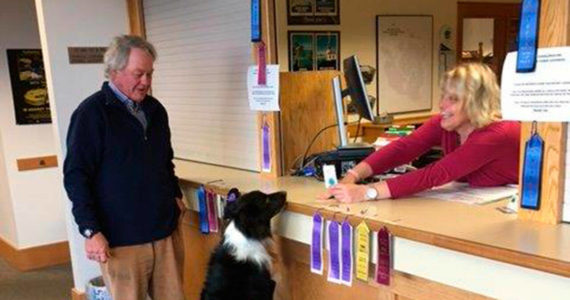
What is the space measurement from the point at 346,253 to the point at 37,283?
9.21ft

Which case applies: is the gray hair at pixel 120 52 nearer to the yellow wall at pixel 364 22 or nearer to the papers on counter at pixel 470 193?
the papers on counter at pixel 470 193

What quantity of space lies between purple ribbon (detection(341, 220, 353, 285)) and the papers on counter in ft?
1.15

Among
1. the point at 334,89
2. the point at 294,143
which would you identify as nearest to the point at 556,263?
the point at 334,89

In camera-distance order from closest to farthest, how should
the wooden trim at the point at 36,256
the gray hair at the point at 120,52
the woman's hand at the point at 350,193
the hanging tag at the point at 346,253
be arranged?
the hanging tag at the point at 346,253 → the woman's hand at the point at 350,193 → the gray hair at the point at 120,52 → the wooden trim at the point at 36,256

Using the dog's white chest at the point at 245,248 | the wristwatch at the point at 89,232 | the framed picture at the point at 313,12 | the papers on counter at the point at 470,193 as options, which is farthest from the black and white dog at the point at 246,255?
the framed picture at the point at 313,12

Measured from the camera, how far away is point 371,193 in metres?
1.88

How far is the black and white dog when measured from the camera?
1878 millimetres

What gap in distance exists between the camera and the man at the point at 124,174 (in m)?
1.94

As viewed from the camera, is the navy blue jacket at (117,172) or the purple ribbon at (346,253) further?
the navy blue jacket at (117,172)

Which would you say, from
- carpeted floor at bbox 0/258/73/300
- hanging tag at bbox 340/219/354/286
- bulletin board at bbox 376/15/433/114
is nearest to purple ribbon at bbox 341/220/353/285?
hanging tag at bbox 340/219/354/286

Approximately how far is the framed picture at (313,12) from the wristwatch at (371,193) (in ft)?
9.40

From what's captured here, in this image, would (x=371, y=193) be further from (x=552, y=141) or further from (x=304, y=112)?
(x=304, y=112)

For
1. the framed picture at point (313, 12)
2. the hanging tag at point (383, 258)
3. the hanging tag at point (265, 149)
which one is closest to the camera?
the hanging tag at point (383, 258)

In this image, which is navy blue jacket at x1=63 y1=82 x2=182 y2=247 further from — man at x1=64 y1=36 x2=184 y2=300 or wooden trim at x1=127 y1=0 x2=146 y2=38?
wooden trim at x1=127 y1=0 x2=146 y2=38
